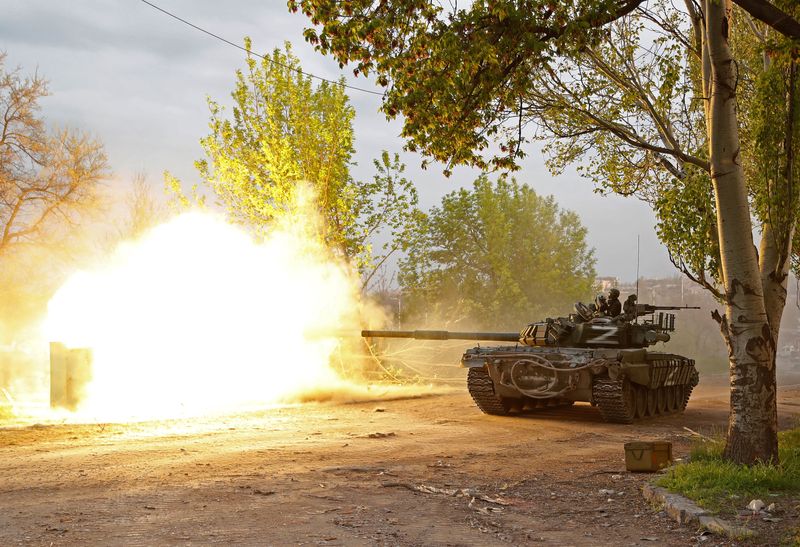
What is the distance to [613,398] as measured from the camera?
15719mm

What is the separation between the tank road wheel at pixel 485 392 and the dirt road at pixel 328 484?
3.66 feet

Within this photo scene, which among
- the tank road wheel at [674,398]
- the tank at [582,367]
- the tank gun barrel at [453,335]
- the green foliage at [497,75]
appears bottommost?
the tank road wheel at [674,398]

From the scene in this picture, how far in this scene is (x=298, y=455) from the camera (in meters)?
11.7

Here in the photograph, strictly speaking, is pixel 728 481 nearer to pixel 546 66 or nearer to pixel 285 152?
pixel 546 66

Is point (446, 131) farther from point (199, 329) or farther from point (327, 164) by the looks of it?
point (327, 164)

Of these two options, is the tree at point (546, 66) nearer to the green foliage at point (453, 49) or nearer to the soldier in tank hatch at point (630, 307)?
the green foliage at point (453, 49)

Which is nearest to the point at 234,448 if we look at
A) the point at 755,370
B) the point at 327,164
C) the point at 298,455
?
the point at 298,455

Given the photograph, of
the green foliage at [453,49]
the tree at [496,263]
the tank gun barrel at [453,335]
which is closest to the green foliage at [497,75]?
the green foliage at [453,49]

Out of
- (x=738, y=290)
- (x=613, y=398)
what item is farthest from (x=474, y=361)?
(x=738, y=290)

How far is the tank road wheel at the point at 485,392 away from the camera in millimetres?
17250

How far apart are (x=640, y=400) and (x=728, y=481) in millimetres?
8266

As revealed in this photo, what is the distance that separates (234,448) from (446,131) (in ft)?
18.3

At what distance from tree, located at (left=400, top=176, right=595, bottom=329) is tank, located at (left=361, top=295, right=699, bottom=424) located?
27412 millimetres

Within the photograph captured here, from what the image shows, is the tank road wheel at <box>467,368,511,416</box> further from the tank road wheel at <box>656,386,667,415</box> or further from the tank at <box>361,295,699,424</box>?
the tank road wheel at <box>656,386,667,415</box>
